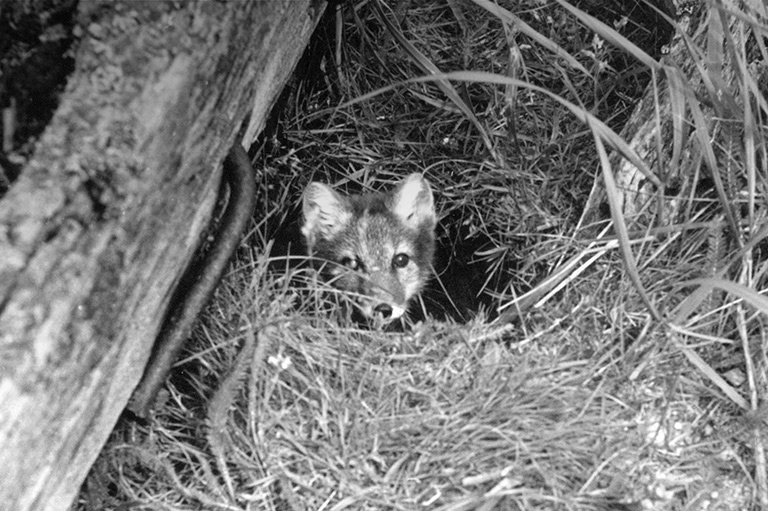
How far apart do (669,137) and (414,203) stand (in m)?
1.32

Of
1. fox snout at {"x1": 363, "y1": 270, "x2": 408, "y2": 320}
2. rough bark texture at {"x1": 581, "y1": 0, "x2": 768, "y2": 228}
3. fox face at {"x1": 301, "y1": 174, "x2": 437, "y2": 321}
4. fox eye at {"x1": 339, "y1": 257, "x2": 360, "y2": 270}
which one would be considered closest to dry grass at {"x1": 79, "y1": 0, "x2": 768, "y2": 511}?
rough bark texture at {"x1": 581, "y1": 0, "x2": 768, "y2": 228}

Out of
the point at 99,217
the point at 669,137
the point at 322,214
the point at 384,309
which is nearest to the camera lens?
the point at 99,217

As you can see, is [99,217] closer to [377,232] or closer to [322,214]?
[322,214]

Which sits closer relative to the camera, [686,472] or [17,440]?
[17,440]

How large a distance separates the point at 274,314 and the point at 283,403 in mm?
373

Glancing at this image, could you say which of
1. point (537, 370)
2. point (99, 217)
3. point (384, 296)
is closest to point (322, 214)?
point (384, 296)

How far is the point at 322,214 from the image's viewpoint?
4473 mm

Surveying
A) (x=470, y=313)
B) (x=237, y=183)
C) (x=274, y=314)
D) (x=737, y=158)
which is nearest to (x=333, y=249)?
(x=470, y=313)

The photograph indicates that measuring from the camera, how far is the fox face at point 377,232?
4434 mm

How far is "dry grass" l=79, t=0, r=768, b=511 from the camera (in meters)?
2.97

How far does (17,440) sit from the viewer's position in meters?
2.37

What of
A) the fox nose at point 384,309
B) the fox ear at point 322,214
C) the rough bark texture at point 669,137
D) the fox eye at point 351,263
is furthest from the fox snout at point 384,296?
the rough bark texture at point 669,137

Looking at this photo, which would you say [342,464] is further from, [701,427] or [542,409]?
[701,427]

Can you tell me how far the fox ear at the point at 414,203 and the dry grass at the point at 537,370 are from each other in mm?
405
